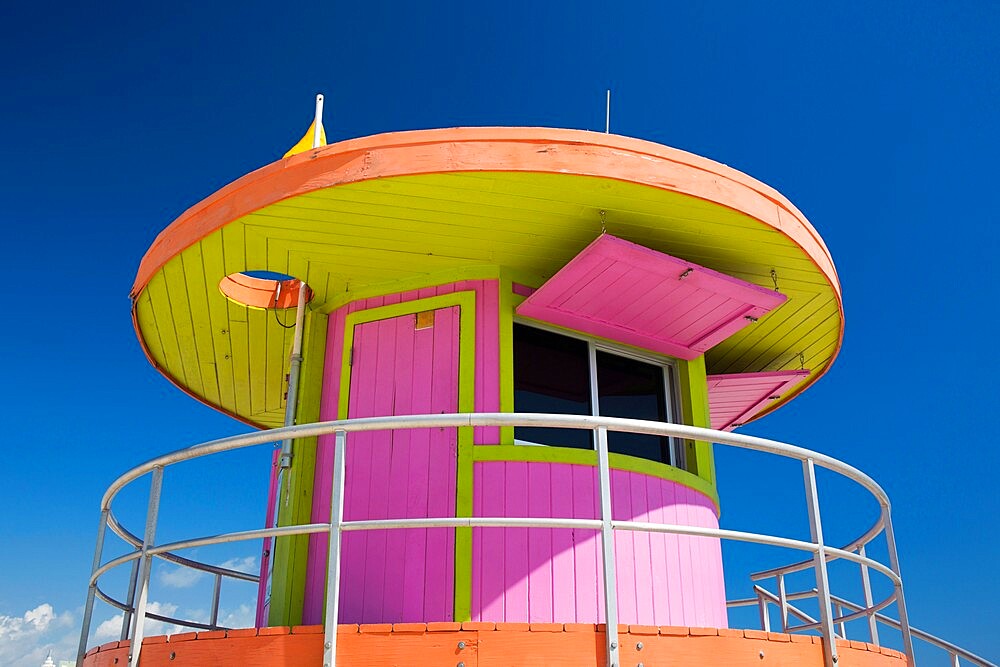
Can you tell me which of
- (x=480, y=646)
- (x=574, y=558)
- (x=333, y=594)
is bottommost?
(x=480, y=646)

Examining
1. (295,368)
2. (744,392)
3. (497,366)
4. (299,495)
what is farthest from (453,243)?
(744,392)

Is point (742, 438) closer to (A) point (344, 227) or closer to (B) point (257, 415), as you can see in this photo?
(A) point (344, 227)

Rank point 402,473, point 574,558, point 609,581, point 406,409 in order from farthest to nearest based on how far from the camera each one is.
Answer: point 406,409, point 402,473, point 574,558, point 609,581

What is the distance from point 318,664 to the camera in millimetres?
4438

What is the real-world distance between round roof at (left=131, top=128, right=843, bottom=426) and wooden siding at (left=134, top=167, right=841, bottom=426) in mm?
14

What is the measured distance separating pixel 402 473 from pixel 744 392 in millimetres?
3786

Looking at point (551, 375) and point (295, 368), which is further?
point (295, 368)

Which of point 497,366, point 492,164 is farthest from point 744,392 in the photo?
point 492,164

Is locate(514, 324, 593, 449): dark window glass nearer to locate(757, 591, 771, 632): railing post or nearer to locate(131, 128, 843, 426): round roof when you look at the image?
locate(131, 128, 843, 426): round roof

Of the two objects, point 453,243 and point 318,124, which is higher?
point 318,124

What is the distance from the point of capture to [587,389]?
7051 mm

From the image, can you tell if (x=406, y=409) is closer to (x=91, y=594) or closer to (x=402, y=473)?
(x=402, y=473)

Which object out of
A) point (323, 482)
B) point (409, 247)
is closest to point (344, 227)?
point (409, 247)

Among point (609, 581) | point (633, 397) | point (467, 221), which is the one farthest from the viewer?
point (633, 397)
